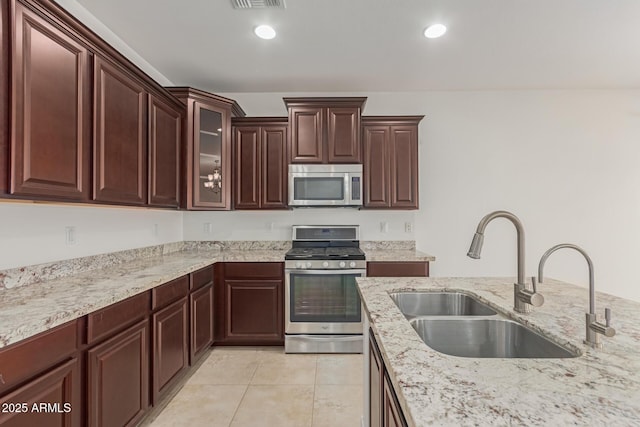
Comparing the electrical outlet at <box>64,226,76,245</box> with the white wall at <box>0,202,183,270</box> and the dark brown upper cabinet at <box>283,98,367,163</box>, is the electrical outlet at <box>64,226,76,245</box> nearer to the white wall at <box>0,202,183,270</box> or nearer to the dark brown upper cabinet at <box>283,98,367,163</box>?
the white wall at <box>0,202,183,270</box>

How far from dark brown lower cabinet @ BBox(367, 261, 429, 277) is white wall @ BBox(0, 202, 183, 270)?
2.12 meters

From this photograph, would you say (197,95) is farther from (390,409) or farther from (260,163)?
(390,409)

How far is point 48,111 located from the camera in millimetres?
1473

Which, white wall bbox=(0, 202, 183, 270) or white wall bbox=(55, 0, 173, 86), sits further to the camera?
white wall bbox=(55, 0, 173, 86)

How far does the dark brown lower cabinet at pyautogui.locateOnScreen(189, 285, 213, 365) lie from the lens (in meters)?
2.52

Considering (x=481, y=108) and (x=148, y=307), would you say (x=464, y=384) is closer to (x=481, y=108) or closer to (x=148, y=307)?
(x=148, y=307)

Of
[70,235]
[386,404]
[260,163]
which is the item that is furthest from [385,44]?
[70,235]

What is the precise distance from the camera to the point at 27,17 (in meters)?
1.37

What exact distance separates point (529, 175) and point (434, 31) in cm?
214

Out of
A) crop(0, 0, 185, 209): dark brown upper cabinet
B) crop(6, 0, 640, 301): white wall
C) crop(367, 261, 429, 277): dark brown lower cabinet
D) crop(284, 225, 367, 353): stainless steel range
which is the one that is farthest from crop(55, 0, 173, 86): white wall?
crop(367, 261, 429, 277): dark brown lower cabinet

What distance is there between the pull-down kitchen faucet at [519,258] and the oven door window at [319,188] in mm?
Result: 2008

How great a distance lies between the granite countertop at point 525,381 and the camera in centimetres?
60

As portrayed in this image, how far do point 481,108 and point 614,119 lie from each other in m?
1.48

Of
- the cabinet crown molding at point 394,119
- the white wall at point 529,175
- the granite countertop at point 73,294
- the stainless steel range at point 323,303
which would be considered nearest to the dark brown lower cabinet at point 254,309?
the stainless steel range at point 323,303
